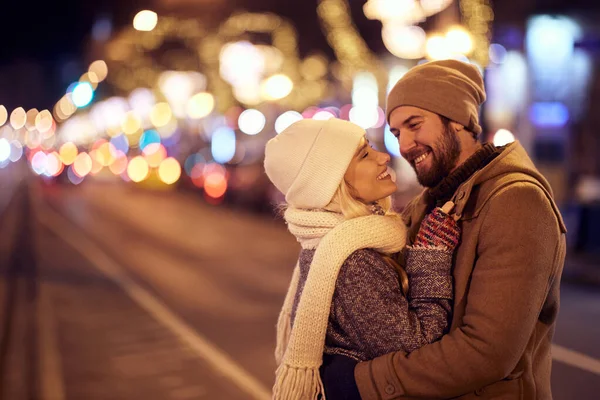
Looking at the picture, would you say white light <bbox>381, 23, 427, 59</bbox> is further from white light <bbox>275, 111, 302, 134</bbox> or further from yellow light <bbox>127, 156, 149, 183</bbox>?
yellow light <bbox>127, 156, 149, 183</bbox>

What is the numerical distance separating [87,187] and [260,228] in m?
28.8

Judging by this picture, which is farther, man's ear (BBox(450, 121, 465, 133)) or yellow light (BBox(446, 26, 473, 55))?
yellow light (BBox(446, 26, 473, 55))

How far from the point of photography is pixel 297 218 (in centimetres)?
267

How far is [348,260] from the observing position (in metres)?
2.49

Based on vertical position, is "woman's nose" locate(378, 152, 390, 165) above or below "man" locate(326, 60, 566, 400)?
above

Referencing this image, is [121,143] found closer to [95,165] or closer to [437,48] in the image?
[95,165]

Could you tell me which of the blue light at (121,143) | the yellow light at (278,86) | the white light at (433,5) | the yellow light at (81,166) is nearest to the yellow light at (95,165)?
the yellow light at (81,166)

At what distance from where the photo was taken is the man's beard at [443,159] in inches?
106

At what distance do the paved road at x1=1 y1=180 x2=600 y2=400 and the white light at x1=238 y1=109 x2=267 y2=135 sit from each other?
68.5 ft

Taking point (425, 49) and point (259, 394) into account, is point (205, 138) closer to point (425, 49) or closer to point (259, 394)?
point (425, 49)

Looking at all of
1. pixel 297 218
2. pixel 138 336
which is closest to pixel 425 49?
pixel 138 336

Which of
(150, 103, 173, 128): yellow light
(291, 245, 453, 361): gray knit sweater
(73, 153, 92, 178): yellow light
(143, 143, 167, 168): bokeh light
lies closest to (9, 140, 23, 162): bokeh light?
(73, 153, 92, 178): yellow light

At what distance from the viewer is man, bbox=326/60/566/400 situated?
2.28 meters

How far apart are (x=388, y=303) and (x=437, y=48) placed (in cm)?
1264
